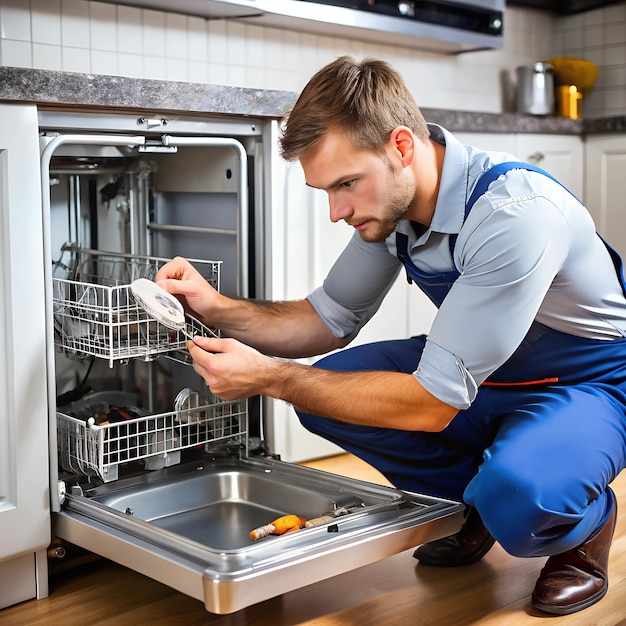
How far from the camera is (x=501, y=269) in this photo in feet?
4.51

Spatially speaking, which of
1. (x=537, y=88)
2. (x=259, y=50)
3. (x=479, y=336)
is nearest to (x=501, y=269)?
(x=479, y=336)

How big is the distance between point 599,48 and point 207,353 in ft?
9.06

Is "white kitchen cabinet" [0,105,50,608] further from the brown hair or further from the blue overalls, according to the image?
the blue overalls

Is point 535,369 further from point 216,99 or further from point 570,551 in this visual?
point 216,99

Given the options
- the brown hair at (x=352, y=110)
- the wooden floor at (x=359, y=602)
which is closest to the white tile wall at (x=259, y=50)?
the brown hair at (x=352, y=110)

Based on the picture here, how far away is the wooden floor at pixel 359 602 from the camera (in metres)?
1.47

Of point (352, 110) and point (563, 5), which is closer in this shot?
point (352, 110)

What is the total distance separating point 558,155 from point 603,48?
750mm

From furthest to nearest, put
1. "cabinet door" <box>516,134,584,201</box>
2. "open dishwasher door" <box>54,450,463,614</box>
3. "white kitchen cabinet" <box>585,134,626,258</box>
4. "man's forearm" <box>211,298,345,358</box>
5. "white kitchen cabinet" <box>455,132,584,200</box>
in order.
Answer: "white kitchen cabinet" <box>585,134,626,258</box>
"cabinet door" <box>516,134,584,201</box>
"white kitchen cabinet" <box>455,132,584,200</box>
"man's forearm" <box>211,298,345,358</box>
"open dishwasher door" <box>54,450,463,614</box>

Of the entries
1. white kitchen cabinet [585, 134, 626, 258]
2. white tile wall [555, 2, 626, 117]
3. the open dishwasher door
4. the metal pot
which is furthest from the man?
white tile wall [555, 2, 626, 117]

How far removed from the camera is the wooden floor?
1.47 meters

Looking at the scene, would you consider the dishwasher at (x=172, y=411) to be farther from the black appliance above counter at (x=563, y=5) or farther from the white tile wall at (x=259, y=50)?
the black appliance above counter at (x=563, y=5)

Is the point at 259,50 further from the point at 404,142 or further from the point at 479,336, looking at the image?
the point at 479,336

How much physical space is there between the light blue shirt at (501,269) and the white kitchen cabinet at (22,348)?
610mm
